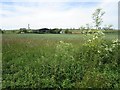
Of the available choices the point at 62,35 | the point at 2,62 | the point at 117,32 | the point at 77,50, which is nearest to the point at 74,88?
the point at 77,50

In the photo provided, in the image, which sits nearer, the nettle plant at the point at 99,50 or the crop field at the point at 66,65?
the crop field at the point at 66,65

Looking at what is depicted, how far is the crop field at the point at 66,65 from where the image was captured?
6711 mm

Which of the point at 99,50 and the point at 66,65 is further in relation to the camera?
the point at 99,50

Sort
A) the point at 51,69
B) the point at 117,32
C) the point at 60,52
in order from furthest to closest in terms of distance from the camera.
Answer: the point at 117,32
the point at 60,52
the point at 51,69

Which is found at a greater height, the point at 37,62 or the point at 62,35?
the point at 62,35

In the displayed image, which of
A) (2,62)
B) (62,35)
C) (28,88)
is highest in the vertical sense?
(62,35)

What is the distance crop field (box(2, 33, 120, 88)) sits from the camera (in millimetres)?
6711

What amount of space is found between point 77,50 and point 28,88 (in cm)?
250

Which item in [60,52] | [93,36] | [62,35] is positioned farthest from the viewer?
[62,35]

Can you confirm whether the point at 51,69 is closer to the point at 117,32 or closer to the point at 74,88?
the point at 74,88

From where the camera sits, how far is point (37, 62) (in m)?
7.90

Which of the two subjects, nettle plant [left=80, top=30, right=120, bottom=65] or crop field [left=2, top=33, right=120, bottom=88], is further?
nettle plant [left=80, top=30, right=120, bottom=65]

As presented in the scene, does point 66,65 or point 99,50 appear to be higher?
point 99,50

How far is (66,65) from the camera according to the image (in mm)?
7465
